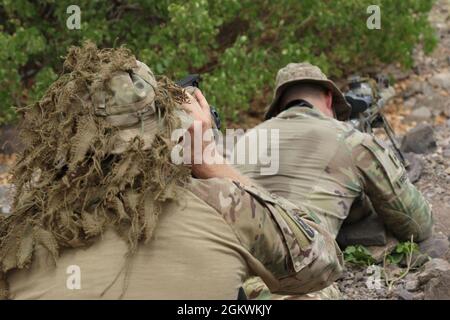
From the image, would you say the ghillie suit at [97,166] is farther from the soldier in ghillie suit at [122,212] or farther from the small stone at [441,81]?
the small stone at [441,81]

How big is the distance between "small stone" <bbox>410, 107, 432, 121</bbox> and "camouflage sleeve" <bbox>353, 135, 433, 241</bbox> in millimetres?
3431

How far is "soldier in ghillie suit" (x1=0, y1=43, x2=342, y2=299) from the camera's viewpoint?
92.2 inches

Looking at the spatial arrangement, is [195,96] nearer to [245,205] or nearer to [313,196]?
[245,205]

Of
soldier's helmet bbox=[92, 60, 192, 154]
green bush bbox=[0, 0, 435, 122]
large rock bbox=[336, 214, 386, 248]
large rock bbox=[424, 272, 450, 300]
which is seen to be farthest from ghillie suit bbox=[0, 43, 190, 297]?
green bush bbox=[0, 0, 435, 122]

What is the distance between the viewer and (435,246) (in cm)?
432

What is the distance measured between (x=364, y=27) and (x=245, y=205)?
5.33m

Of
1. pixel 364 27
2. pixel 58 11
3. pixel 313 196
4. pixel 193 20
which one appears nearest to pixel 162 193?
pixel 313 196

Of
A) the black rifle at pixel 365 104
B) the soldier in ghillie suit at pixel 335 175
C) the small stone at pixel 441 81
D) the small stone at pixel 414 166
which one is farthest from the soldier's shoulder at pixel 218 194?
the small stone at pixel 441 81

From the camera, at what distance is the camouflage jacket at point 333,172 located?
4059mm

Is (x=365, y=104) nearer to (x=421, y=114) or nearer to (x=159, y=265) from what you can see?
(x=421, y=114)

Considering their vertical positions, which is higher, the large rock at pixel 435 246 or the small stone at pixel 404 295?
the large rock at pixel 435 246

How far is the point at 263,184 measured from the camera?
13.5 ft

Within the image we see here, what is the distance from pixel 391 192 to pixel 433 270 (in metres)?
0.58

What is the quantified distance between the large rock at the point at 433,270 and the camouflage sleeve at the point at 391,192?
410mm
